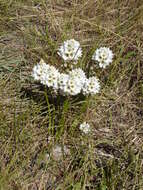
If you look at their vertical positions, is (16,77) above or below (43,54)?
below

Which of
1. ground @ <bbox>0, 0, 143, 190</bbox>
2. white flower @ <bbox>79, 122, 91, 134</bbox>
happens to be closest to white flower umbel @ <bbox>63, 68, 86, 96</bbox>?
ground @ <bbox>0, 0, 143, 190</bbox>

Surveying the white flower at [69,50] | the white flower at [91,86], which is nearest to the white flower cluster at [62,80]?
the white flower at [91,86]

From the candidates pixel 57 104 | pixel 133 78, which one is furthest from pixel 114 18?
pixel 57 104

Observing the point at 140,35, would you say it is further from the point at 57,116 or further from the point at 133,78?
the point at 57,116

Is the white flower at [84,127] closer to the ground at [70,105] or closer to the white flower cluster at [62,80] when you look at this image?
the ground at [70,105]

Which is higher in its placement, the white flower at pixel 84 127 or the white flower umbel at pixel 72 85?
the white flower umbel at pixel 72 85

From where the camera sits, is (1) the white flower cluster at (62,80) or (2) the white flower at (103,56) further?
(2) the white flower at (103,56)

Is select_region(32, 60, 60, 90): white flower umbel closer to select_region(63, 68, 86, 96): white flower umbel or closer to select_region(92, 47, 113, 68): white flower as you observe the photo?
select_region(63, 68, 86, 96): white flower umbel

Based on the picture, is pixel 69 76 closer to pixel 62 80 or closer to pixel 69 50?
pixel 62 80

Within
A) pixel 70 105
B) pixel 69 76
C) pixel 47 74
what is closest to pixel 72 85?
pixel 69 76
